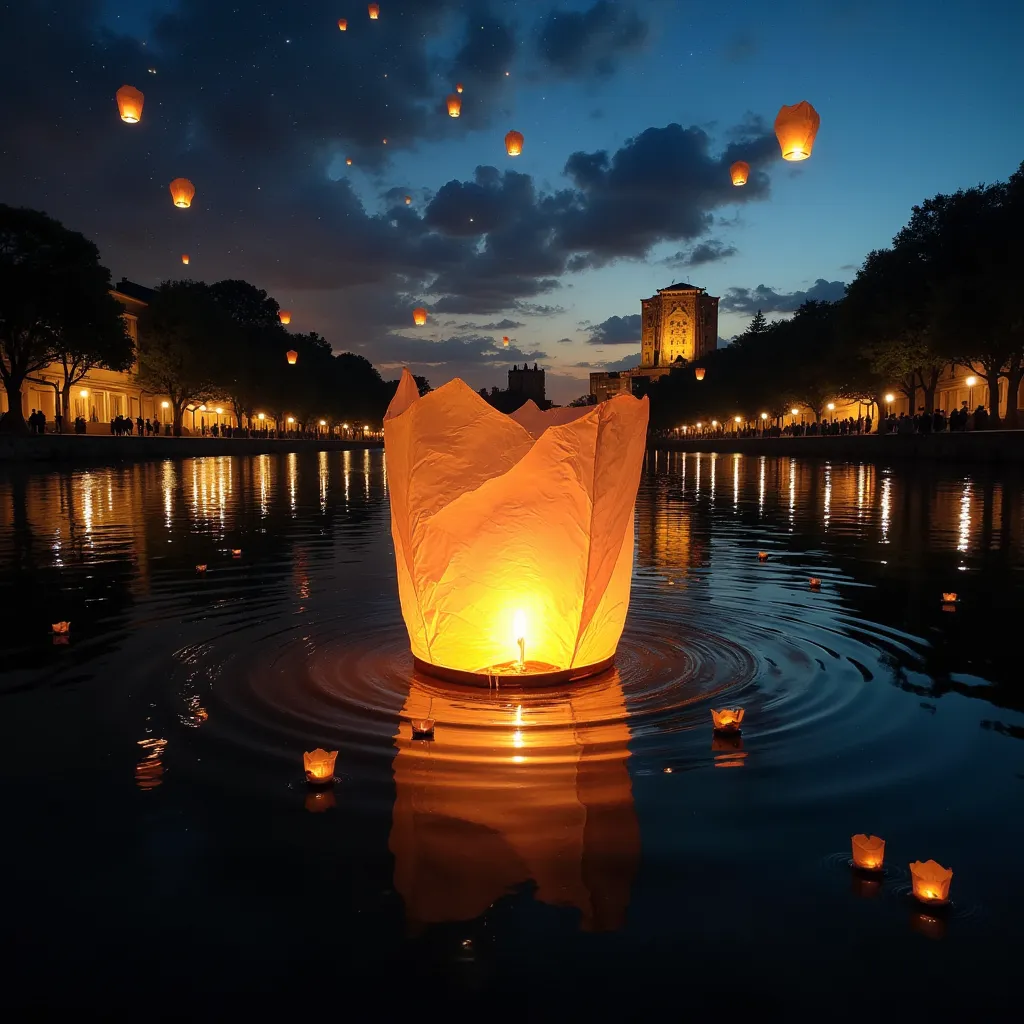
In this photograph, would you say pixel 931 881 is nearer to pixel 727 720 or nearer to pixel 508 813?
pixel 508 813

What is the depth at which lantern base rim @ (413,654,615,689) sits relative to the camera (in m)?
5.77

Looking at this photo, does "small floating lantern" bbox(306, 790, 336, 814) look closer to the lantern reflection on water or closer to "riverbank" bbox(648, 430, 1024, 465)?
the lantern reflection on water

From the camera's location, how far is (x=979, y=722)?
508cm

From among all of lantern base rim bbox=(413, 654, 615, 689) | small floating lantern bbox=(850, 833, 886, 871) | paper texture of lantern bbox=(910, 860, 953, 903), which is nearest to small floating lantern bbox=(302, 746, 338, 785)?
lantern base rim bbox=(413, 654, 615, 689)

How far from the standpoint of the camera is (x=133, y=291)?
80062 millimetres

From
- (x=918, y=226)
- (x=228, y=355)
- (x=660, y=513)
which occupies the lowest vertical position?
(x=660, y=513)

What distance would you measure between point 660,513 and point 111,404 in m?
68.3

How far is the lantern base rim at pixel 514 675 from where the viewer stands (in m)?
5.77

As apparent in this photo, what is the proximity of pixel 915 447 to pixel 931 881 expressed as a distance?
1570 inches

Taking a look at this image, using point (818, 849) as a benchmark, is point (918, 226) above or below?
above

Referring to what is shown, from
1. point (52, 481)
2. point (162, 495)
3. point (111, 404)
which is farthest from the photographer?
point (111, 404)

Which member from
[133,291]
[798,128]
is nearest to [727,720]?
[798,128]

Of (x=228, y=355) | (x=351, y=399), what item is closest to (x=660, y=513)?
(x=228, y=355)

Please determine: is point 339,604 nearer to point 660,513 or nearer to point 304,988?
point 304,988
